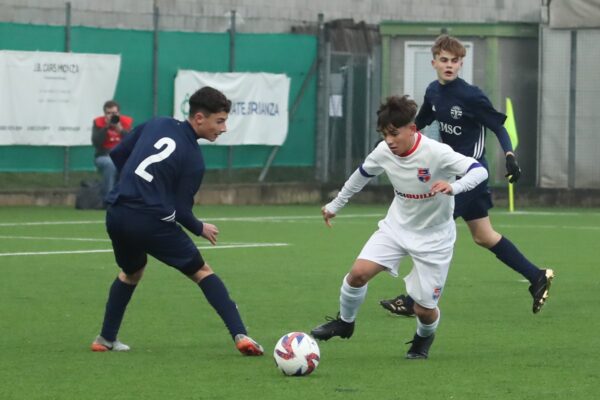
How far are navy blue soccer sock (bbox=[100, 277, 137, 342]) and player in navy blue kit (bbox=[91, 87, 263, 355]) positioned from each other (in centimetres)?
29

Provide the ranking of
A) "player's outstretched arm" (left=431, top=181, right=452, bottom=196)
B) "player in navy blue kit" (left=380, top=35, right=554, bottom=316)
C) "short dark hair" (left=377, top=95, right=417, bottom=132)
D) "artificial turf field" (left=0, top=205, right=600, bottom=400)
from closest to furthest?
1. "artificial turf field" (left=0, top=205, right=600, bottom=400)
2. "player's outstretched arm" (left=431, top=181, right=452, bottom=196)
3. "short dark hair" (left=377, top=95, right=417, bottom=132)
4. "player in navy blue kit" (left=380, top=35, right=554, bottom=316)

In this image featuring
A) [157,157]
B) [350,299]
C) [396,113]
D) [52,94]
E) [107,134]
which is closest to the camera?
[396,113]

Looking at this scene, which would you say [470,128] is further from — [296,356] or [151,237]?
[296,356]

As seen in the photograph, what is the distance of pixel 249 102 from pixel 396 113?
17.6 meters

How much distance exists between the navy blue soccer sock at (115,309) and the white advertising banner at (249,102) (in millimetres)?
15918

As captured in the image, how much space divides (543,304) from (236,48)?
15.7m

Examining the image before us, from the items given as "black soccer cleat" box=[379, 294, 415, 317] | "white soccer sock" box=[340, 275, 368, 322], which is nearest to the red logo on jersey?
"white soccer sock" box=[340, 275, 368, 322]

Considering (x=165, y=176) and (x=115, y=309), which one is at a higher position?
(x=165, y=176)

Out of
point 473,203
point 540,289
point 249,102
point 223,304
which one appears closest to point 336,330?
point 223,304

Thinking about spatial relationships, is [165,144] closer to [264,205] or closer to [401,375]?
[401,375]

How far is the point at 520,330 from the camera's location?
35.6ft

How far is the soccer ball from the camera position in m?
8.67

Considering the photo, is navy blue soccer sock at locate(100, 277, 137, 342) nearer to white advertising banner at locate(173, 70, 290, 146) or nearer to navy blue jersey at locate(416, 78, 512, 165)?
navy blue jersey at locate(416, 78, 512, 165)

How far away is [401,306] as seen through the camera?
11641mm
